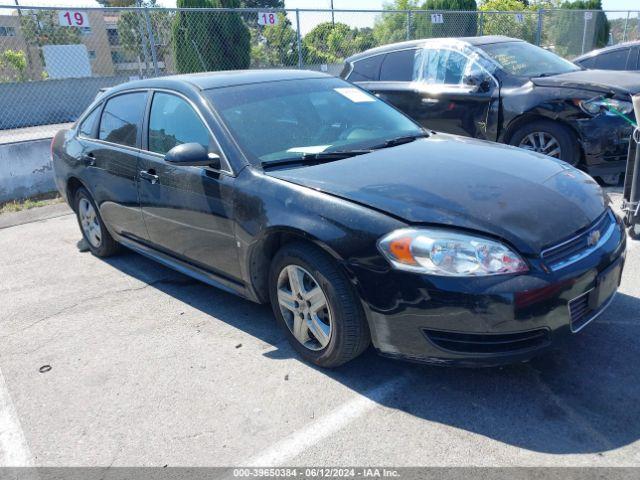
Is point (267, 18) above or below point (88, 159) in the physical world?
above

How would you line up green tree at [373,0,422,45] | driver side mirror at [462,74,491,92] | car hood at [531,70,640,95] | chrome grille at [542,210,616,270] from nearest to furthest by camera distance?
chrome grille at [542,210,616,270]
car hood at [531,70,640,95]
driver side mirror at [462,74,491,92]
green tree at [373,0,422,45]

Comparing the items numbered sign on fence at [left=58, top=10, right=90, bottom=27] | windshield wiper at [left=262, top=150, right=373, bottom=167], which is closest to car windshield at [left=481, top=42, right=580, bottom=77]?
windshield wiper at [left=262, top=150, right=373, bottom=167]

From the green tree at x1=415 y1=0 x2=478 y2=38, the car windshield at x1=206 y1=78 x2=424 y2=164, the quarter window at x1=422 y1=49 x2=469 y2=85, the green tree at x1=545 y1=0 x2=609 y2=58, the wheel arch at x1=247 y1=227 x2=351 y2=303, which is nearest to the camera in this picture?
the wheel arch at x1=247 y1=227 x2=351 y2=303

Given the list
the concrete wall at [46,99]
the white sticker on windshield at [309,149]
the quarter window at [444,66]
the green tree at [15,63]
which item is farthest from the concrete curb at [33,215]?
the green tree at [15,63]

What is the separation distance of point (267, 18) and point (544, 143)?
7.44 meters

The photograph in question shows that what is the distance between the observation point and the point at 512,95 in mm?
6273

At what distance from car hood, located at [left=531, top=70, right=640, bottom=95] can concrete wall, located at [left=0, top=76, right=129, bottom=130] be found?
1181 cm

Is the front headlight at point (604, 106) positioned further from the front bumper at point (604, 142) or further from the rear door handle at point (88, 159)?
the rear door handle at point (88, 159)

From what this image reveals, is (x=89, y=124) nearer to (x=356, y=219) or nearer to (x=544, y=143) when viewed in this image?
(x=356, y=219)

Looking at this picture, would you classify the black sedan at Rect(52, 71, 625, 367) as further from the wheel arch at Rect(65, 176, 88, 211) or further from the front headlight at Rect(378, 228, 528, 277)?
the wheel arch at Rect(65, 176, 88, 211)

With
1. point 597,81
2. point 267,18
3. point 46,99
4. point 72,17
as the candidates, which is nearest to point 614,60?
point 597,81

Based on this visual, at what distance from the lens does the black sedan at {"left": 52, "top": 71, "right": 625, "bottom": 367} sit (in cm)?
254

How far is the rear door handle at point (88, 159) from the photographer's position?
475cm

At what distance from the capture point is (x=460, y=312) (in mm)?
2492
